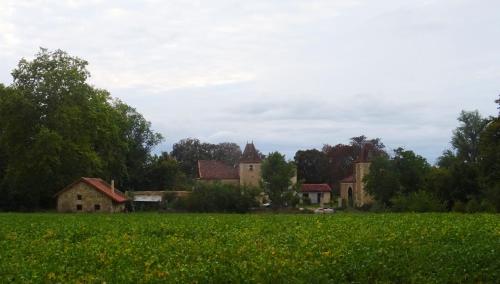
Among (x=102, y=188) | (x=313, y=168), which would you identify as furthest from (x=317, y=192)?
(x=102, y=188)

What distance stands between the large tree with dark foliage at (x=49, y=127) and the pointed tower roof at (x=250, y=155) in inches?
1277

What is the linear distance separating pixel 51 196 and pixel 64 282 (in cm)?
5245

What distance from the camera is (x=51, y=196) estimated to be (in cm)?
6278

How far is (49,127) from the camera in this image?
58219 millimetres

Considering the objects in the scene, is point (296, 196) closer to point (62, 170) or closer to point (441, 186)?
point (441, 186)

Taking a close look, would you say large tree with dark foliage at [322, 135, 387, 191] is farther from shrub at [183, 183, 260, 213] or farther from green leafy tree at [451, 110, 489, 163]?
shrub at [183, 183, 260, 213]

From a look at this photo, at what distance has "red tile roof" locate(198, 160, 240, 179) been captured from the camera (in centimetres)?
9512

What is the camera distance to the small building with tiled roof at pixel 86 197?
2350 inches

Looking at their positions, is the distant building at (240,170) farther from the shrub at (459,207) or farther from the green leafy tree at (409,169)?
the shrub at (459,207)

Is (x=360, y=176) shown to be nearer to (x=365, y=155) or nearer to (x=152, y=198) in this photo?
→ (x=365, y=155)

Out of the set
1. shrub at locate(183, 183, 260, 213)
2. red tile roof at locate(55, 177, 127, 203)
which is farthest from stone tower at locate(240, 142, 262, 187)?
red tile roof at locate(55, 177, 127, 203)

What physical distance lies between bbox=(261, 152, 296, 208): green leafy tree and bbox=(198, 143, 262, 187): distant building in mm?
20336

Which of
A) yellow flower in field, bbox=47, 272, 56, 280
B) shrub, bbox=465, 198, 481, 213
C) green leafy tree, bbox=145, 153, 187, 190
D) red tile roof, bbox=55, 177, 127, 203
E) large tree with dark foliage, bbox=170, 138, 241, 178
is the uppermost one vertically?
large tree with dark foliage, bbox=170, 138, 241, 178

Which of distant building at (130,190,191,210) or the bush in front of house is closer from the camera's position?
the bush in front of house
